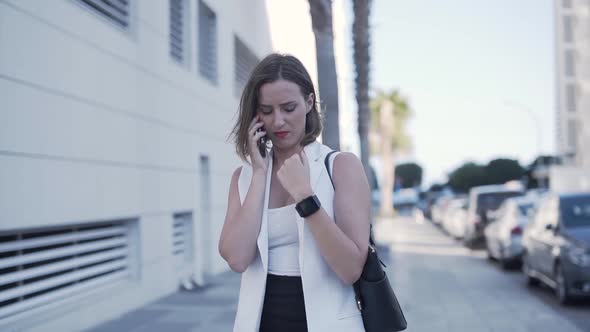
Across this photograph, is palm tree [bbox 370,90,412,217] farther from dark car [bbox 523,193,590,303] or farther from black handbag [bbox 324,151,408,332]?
black handbag [bbox 324,151,408,332]

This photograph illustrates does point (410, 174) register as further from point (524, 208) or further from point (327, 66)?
point (327, 66)

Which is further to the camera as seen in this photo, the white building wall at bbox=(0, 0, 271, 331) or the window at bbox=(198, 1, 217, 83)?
the window at bbox=(198, 1, 217, 83)

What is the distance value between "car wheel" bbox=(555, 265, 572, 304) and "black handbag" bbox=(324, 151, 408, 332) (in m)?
7.61

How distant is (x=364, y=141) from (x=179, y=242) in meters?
6.62

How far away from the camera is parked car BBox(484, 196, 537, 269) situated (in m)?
13.9

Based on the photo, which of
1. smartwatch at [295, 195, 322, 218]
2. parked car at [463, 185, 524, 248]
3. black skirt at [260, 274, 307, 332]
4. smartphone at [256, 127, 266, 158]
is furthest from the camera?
parked car at [463, 185, 524, 248]

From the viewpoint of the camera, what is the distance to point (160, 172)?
10.2 metres

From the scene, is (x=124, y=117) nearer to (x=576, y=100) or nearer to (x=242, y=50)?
(x=242, y=50)

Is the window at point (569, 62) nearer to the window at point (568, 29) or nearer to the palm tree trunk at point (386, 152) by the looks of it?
the window at point (568, 29)

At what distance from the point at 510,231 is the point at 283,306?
12750 millimetres

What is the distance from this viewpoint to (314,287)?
2074 mm

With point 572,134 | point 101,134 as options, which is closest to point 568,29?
point 572,134

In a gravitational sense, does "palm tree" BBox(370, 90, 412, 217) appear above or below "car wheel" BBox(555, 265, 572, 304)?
above

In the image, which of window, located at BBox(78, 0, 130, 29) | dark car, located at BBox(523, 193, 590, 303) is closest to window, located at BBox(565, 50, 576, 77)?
dark car, located at BBox(523, 193, 590, 303)
